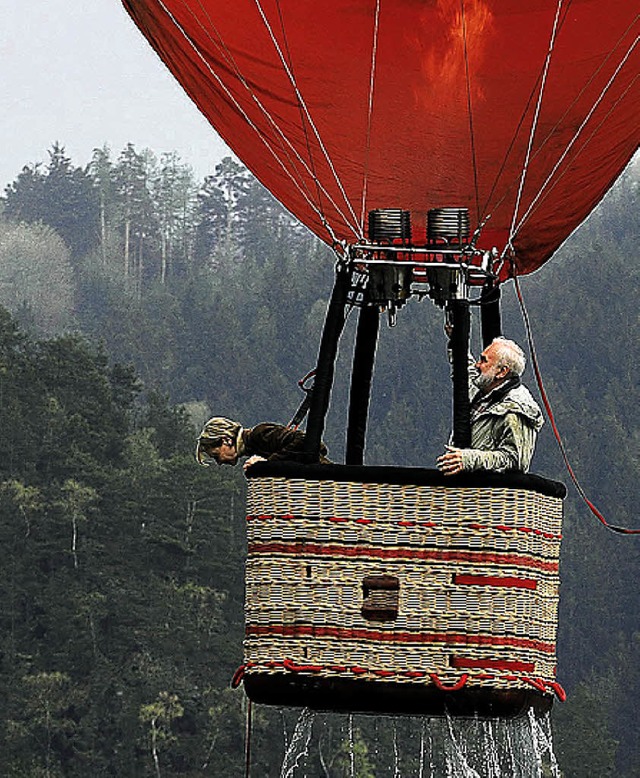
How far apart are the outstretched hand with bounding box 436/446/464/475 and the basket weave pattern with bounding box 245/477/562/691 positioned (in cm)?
4

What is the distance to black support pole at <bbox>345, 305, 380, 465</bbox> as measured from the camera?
396 centimetres

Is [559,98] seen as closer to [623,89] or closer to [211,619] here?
[623,89]

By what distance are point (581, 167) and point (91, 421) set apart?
23.9m

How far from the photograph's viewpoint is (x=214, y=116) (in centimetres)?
442

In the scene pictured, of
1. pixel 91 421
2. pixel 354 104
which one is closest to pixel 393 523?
pixel 354 104

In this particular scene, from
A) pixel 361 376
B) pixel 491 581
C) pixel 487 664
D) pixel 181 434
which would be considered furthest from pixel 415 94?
pixel 181 434

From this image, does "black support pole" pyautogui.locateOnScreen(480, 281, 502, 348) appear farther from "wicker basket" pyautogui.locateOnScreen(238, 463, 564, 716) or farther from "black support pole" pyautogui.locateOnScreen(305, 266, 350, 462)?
"wicker basket" pyautogui.locateOnScreen(238, 463, 564, 716)

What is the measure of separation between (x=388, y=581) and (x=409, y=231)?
25.2 inches

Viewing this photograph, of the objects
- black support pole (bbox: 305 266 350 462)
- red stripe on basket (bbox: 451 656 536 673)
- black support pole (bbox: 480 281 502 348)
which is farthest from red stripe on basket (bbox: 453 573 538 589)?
black support pole (bbox: 480 281 502 348)

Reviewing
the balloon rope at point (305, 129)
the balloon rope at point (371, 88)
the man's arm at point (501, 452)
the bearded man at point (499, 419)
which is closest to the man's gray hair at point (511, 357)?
the bearded man at point (499, 419)

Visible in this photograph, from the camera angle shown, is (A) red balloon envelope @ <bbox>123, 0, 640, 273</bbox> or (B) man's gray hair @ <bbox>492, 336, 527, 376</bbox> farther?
(A) red balloon envelope @ <bbox>123, 0, 640, 273</bbox>

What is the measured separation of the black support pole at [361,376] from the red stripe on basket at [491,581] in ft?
1.80

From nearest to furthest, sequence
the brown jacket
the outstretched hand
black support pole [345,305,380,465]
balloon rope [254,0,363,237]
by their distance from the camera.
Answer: the outstretched hand
the brown jacket
black support pole [345,305,380,465]
balloon rope [254,0,363,237]

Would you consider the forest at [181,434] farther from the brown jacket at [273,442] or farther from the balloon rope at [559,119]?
the brown jacket at [273,442]
